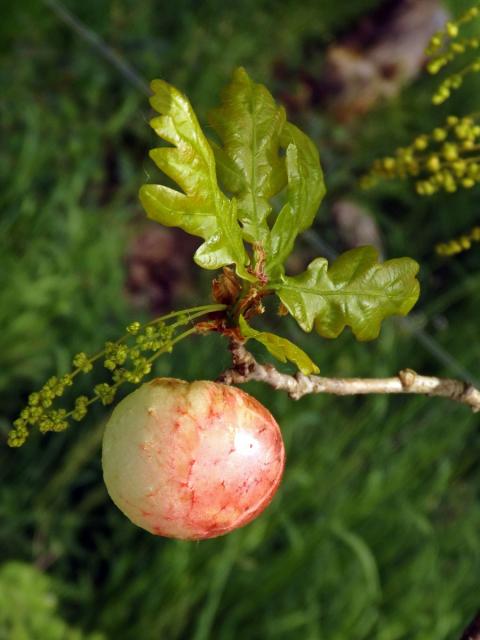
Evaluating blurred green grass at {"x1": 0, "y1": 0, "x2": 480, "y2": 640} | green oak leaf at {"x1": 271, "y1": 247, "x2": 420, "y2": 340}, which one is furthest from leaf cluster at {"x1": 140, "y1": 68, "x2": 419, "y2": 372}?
blurred green grass at {"x1": 0, "y1": 0, "x2": 480, "y2": 640}

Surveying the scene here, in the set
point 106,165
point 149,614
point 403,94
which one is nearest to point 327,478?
point 149,614

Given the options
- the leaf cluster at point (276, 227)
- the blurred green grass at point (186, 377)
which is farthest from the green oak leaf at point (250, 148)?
the blurred green grass at point (186, 377)

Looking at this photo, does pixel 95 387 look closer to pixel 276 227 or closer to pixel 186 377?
pixel 276 227

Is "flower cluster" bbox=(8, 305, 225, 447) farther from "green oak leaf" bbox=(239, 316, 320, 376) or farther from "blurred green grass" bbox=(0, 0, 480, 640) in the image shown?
"blurred green grass" bbox=(0, 0, 480, 640)

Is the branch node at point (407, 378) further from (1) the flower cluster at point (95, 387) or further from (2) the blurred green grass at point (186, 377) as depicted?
(2) the blurred green grass at point (186, 377)

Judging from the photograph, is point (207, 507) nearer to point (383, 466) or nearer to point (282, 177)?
point (282, 177)
